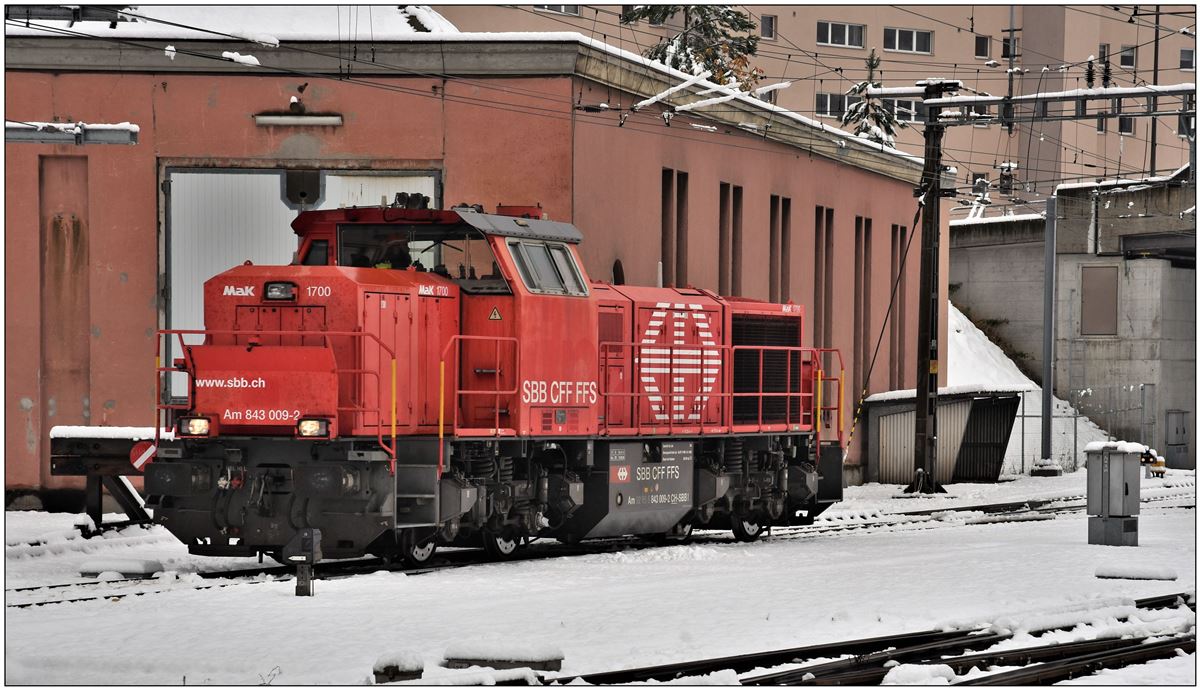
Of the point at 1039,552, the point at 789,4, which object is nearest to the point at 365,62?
the point at 1039,552

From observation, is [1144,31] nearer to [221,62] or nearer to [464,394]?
[221,62]

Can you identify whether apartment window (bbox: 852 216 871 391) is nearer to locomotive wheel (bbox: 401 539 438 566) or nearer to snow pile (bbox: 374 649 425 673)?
locomotive wheel (bbox: 401 539 438 566)

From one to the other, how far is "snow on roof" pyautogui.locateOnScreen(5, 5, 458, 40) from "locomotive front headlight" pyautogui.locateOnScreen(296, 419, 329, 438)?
395 inches

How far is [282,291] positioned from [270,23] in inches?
424

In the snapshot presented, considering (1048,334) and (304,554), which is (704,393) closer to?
(304,554)

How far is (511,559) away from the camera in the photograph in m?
17.2

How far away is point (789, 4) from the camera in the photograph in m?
61.2

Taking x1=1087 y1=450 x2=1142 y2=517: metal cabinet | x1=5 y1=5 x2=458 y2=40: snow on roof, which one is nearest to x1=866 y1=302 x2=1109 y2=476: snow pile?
x1=1087 y1=450 x2=1142 y2=517: metal cabinet

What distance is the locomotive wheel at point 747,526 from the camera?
20.9 meters

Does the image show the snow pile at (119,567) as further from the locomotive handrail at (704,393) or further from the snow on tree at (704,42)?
the snow on tree at (704,42)

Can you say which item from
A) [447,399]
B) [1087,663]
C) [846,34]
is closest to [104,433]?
[447,399]

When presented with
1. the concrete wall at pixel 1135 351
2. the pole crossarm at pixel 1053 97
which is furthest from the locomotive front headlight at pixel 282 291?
the concrete wall at pixel 1135 351

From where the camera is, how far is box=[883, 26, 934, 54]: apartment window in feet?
215

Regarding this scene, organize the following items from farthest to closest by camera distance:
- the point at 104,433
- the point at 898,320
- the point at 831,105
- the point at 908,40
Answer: the point at 831,105 < the point at 908,40 < the point at 898,320 < the point at 104,433
